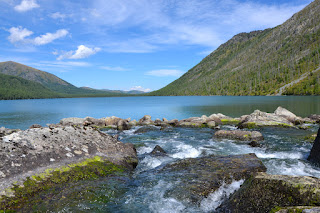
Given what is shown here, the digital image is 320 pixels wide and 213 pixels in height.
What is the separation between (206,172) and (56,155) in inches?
320

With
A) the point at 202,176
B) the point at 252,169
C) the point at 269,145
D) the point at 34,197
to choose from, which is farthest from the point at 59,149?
the point at 269,145

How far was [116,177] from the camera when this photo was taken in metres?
10.8

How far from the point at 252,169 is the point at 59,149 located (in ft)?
34.8

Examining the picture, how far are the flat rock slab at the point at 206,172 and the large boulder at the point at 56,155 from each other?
141 inches

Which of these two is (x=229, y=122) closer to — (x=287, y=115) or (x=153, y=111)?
(x=287, y=115)

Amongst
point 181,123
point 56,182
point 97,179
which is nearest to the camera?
point 56,182

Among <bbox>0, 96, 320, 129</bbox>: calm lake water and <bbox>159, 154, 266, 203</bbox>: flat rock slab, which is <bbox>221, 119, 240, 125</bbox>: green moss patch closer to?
<bbox>0, 96, 320, 129</bbox>: calm lake water

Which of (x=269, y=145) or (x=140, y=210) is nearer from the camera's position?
(x=140, y=210)

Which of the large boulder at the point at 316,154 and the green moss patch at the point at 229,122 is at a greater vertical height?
the large boulder at the point at 316,154

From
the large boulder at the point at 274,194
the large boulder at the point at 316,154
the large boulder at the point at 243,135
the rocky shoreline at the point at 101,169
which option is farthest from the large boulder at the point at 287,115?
the large boulder at the point at 274,194

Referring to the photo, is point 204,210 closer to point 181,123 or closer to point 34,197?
point 34,197

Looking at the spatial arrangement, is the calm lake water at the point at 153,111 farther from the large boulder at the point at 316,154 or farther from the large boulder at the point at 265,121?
the large boulder at the point at 316,154

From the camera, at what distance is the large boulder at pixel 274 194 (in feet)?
18.5

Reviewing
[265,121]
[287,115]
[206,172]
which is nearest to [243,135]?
[265,121]
